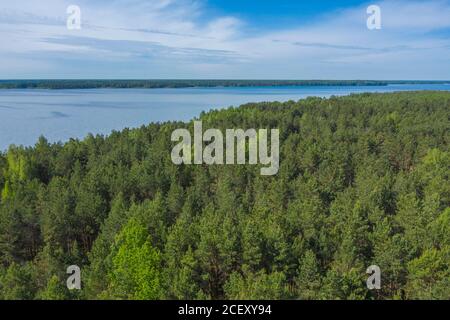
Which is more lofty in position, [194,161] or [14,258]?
[194,161]

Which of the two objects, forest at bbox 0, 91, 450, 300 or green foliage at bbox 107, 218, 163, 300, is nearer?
green foliage at bbox 107, 218, 163, 300

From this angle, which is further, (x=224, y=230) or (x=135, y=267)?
(x=224, y=230)

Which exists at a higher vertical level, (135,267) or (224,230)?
(224,230)

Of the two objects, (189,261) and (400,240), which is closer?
(189,261)

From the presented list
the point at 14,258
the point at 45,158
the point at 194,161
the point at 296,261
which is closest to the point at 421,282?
the point at 296,261

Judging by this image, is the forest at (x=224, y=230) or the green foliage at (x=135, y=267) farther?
the forest at (x=224, y=230)

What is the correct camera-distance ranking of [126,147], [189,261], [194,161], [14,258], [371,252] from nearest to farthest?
[189,261], [371,252], [14,258], [194,161], [126,147]

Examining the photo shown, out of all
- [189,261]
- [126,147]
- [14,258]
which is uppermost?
[126,147]
